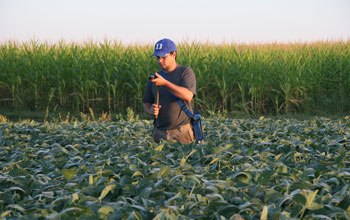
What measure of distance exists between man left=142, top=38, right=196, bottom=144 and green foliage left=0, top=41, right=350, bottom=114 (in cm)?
812

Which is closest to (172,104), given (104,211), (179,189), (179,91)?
(179,91)

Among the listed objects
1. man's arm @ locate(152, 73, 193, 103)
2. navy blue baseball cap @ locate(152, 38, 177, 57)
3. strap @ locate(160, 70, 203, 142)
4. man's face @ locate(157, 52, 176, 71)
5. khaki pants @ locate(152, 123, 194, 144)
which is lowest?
khaki pants @ locate(152, 123, 194, 144)

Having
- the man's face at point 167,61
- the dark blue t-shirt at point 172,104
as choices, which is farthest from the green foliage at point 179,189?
the man's face at point 167,61

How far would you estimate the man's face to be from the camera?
17.5ft

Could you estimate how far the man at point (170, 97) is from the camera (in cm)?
525

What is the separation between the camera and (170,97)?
5480 mm

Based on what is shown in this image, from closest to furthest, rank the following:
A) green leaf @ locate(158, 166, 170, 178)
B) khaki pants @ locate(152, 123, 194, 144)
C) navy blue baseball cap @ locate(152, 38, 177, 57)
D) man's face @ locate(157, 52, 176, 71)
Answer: green leaf @ locate(158, 166, 170, 178) < navy blue baseball cap @ locate(152, 38, 177, 57) < man's face @ locate(157, 52, 176, 71) < khaki pants @ locate(152, 123, 194, 144)

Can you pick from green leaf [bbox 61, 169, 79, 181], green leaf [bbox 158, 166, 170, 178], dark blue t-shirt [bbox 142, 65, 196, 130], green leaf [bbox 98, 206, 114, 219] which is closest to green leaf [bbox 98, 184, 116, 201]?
green leaf [bbox 98, 206, 114, 219]

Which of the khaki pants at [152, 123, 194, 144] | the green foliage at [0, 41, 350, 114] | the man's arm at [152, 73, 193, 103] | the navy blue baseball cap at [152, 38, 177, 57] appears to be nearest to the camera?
the man's arm at [152, 73, 193, 103]

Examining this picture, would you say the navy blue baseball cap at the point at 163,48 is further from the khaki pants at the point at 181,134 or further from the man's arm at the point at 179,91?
the khaki pants at the point at 181,134

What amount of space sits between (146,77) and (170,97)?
878cm

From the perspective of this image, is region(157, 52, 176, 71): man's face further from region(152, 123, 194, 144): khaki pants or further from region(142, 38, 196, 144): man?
region(152, 123, 194, 144): khaki pants

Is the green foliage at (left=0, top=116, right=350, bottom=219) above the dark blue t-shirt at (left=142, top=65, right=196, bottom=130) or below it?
below

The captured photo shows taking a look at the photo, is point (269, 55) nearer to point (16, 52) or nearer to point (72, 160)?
point (16, 52)
